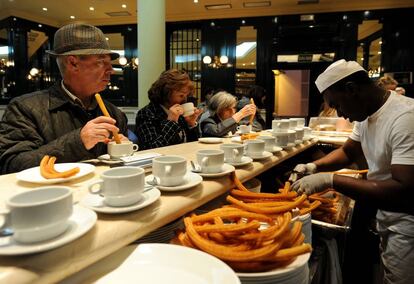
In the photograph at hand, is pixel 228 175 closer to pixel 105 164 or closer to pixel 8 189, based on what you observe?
pixel 105 164

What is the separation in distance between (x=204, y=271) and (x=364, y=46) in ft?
26.2

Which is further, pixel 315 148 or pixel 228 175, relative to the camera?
pixel 315 148

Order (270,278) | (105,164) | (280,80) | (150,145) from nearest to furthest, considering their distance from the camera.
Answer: (270,278)
(105,164)
(150,145)
(280,80)

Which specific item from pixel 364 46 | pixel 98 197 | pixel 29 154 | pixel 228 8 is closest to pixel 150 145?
pixel 29 154

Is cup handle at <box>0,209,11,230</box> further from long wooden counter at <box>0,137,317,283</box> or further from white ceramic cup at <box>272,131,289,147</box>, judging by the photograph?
white ceramic cup at <box>272,131,289,147</box>

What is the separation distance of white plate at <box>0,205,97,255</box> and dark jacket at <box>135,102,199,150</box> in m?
1.72

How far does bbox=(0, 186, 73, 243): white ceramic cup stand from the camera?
53 cm

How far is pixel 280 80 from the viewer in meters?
8.09

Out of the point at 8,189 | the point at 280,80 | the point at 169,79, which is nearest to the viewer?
the point at 8,189

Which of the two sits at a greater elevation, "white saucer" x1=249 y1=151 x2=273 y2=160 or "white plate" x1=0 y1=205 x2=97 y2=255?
"white plate" x1=0 y1=205 x2=97 y2=255

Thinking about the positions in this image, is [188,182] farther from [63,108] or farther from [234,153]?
[63,108]

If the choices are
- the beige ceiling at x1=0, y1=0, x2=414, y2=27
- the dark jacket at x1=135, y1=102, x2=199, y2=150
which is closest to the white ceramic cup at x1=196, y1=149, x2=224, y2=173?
the dark jacket at x1=135, y1=102, x2=199, y2=150

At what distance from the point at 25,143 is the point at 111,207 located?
41.5 inches

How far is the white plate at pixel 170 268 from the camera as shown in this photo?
59 cm
